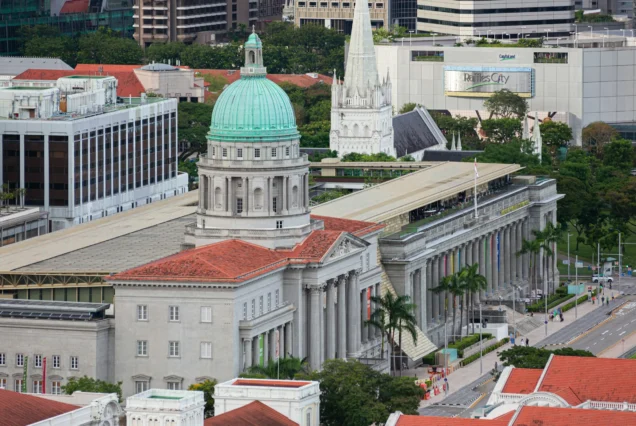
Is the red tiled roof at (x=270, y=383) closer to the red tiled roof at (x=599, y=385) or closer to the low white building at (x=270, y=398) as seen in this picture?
the low white building at (x=270, y=398)

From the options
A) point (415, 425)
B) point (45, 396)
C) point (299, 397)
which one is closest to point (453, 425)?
point (415, 425)

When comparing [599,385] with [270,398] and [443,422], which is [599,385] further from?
[270,398]

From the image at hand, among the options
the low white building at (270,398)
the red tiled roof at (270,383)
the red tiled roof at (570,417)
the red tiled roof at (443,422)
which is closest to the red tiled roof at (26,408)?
the low white building at (270,398)

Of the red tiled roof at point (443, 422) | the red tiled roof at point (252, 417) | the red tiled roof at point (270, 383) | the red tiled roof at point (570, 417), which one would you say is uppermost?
the red tiled roof at point (570, 417)

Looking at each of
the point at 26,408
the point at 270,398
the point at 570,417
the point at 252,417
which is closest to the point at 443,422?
the point at 570,417

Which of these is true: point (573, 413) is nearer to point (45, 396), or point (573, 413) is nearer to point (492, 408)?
point (492, 408)

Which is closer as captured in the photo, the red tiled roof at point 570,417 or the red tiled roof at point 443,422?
the red tiled roof at point 570,417

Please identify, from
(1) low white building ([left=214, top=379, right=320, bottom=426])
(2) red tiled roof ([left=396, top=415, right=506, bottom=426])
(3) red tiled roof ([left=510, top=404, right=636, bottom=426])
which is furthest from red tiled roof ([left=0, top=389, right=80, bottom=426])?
(3) red tiled roof ([left=510, top=404, right=636, bottom=426])
